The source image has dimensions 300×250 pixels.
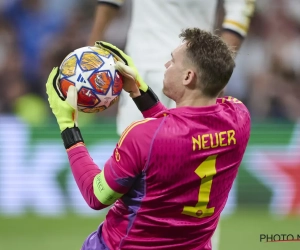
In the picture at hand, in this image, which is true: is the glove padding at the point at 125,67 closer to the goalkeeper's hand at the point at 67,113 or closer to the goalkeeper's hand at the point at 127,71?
the goalkeeper's hand at the point at 127,71

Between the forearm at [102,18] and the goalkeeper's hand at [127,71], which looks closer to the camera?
the goalkeeper's hand at [127,71]

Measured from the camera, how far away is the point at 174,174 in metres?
3.37

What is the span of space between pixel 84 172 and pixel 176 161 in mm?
470

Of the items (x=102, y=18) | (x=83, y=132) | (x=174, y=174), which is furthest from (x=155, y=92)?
(x=83, y=132)

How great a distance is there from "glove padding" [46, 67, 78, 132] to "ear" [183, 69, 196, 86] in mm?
573

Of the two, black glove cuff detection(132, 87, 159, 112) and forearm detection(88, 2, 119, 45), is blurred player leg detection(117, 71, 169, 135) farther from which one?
black glove cuff detection(132, 87, 159, 112)

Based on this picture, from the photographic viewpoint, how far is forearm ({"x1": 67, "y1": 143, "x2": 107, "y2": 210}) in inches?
136

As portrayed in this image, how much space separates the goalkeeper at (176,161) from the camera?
11.0ft

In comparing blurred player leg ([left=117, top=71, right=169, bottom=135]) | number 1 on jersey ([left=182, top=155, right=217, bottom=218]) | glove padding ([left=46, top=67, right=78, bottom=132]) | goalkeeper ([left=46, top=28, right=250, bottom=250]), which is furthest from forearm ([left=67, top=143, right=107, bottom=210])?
blurred player leg ([left=117, top=71, right=169, bottom=135])

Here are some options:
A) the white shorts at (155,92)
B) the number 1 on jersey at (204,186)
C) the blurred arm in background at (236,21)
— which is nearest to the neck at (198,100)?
the number 1 on jersey at (204,186)

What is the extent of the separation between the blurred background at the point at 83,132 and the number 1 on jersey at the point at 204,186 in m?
2.70

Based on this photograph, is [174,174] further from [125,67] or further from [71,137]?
[125,67]

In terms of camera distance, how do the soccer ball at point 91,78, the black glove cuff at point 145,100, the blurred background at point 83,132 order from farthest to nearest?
the blurred background at point 83,132 < the black glove cuff at point 145,100 < the soccer ball at point 91,78

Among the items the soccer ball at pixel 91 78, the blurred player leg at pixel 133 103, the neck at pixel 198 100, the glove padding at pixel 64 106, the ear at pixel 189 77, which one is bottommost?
the blurred player leg at pixel 133 103
